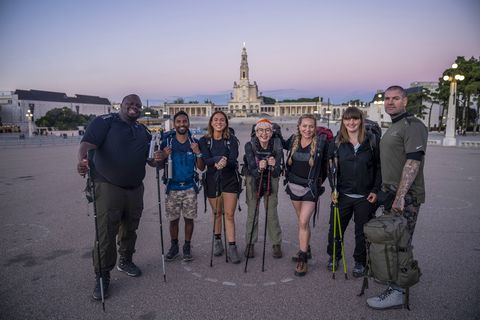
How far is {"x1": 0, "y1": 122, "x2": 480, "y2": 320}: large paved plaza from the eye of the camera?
3.79 meters

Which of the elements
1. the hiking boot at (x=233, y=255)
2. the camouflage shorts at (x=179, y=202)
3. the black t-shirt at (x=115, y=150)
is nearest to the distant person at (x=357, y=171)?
the hiking boot at (x=233, y=255)

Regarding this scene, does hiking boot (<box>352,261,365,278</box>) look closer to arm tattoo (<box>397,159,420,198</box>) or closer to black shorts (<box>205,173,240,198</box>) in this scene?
arm tattoo (<box>397,159,420,198</box>)

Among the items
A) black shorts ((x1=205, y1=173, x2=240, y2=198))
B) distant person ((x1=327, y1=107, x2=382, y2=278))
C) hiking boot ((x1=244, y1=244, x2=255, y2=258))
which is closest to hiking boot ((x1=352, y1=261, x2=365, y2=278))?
distant person ((x1=327, y1=107, x2=382, y2=278))

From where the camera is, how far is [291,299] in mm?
4047

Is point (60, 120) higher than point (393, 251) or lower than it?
higher

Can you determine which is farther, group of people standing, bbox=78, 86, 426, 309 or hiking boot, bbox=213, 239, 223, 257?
hiking boot, bbox=213, 239, 223, 257

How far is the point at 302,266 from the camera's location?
15.5ft

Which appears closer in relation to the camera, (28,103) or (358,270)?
(358,270)

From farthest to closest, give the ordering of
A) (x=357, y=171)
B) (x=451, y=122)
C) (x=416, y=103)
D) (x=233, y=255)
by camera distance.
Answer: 1. (x=416, y=103)
2. (x=451, y=122)
3. (x=233, y=255)
4. (x=357, y=171)

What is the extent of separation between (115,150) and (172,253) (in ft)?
6.54

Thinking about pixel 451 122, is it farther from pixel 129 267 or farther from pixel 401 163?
pixel 129 267

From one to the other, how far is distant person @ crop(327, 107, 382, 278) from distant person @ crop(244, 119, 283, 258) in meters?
0.91

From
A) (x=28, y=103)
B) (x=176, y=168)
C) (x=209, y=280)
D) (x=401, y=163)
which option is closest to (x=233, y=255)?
(x=209, y=280)

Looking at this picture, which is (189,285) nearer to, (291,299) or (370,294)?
(291,299)
